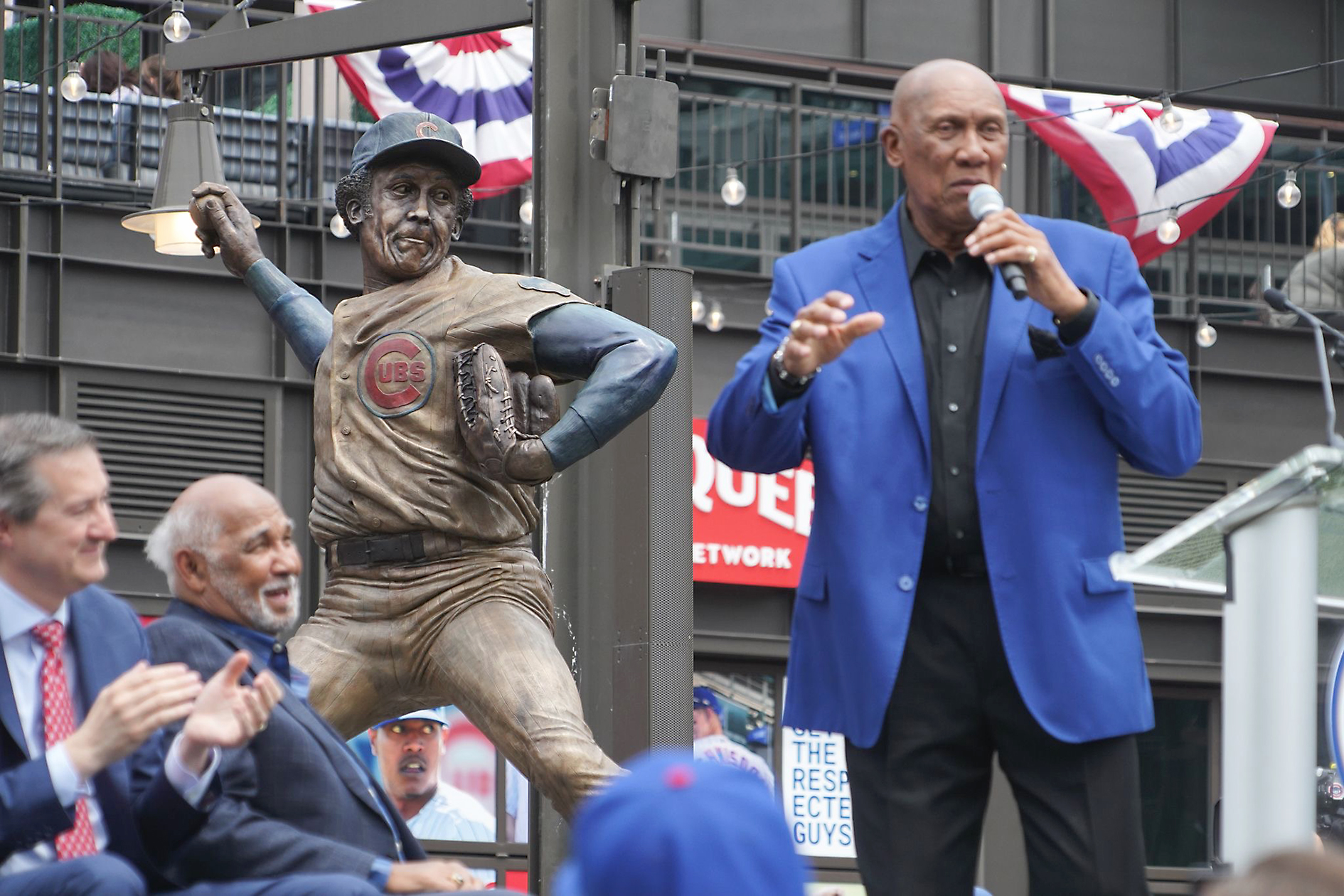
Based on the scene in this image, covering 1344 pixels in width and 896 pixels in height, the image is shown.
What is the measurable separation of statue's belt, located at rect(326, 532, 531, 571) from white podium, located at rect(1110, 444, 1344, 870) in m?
2.36

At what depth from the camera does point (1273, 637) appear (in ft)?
12.9

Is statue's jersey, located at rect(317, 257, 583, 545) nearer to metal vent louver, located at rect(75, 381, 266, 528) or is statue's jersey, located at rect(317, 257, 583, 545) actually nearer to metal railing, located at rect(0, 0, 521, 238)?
metal railing, located at rect(0, 0, 521, 238)

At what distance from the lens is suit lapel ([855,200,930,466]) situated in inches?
185

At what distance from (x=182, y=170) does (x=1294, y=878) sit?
8820 millimetres

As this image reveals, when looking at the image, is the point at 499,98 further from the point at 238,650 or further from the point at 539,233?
→ the point at 238,650

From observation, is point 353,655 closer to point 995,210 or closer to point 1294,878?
point 995,210

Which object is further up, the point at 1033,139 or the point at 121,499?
the point at 1033,139

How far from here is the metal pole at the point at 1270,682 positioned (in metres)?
3.85

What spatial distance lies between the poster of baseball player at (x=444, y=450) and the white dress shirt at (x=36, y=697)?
1.50 meters

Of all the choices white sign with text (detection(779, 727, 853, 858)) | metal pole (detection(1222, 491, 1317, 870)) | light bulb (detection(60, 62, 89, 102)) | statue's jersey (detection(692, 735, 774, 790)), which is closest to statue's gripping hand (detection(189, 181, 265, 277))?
metal pole (detection(1222, 491, 1317, 870))

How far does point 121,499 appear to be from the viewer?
604 inches

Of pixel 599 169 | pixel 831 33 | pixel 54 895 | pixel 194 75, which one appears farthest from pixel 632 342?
pixel 831 33

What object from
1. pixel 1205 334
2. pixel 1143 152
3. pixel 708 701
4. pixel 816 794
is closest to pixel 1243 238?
pixel 1205 334

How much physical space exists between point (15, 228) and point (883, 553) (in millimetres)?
11624
